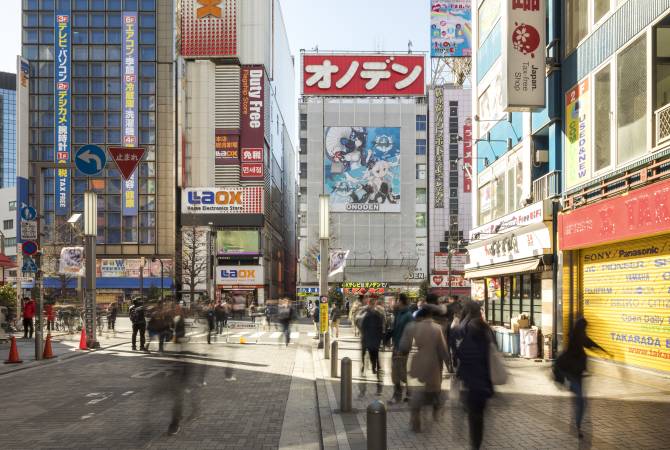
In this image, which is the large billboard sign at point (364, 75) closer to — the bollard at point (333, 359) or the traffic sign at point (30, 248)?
the traffic sign at point (30, 248)

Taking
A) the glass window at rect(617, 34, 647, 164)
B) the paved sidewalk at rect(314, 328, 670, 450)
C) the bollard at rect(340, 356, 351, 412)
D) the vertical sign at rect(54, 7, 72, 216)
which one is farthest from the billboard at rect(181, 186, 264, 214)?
the bollard at rect(340, 356, 351, 412)

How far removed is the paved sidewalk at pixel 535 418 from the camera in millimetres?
8672

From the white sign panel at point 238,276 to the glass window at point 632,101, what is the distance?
2519 inches

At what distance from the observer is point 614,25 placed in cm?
1645

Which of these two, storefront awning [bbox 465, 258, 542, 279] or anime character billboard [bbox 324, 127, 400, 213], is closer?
storefront awning [bbox 465, 258, 542, 279]

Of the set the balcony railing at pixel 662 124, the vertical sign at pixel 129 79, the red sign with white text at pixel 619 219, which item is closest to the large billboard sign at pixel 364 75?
the vertical sign at pixel 129 79

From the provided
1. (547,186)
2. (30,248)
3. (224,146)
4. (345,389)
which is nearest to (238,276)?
(224,146)

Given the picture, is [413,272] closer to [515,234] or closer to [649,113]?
[515,234]

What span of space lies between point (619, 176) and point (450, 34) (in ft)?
243

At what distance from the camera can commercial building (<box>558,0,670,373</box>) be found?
14277 mm

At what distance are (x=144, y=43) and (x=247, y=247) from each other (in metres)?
25.4

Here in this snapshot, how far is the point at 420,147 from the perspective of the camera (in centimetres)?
8275

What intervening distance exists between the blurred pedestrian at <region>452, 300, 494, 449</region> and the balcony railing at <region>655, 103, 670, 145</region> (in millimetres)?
8401

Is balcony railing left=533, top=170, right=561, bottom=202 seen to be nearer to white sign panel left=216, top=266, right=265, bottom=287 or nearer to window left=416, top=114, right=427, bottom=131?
white sign panel left=216, top=266, right=265, bottom=287
